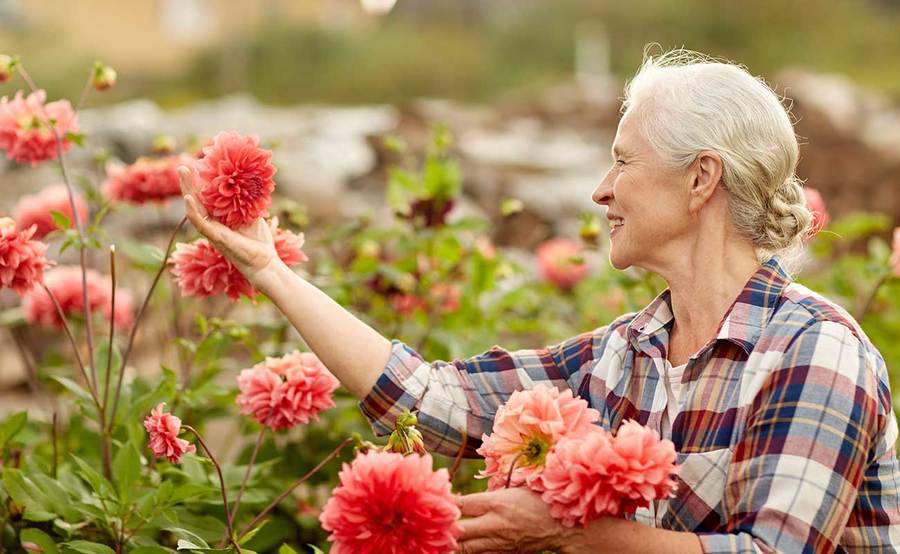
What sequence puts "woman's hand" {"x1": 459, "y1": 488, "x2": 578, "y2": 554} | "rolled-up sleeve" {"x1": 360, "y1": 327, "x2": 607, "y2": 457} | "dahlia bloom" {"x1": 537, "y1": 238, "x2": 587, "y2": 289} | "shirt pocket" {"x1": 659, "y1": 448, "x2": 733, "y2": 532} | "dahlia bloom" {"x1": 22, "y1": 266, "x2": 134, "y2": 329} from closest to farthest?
"woman's hand" {"x1": 459, "y1": 488, "x2": 578, "y2": 554}, "shirt pocket" {"x1": 659, "y1": 448, "x2": 733, "y2": 532}, "rolled-up sleeve" {"x1": 360, "y1": 327, "x2": 607, "y2": 457}, "dahlia bloom" {"x1": 22, "y1": 266, "x2": 134, "y2": 329}, "dahlia bloom" {"x1": 537, "y1": 238, "x2": 587, "y2": 289}

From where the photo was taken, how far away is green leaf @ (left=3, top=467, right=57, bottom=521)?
139 centimetres

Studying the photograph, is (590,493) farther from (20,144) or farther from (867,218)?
(867,218)

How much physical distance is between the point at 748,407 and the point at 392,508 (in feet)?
1.51

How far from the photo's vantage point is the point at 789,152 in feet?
4.27

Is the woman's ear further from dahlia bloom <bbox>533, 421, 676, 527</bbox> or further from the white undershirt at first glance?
dahlia bloom <bbox>533, 421, 676, 527</bbox>

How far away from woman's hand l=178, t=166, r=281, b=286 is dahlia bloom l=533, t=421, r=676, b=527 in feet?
1.54

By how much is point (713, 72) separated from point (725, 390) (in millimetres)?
397

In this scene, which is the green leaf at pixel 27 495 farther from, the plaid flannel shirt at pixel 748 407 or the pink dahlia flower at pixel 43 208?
the pink dahlia flower at pixel 43 208

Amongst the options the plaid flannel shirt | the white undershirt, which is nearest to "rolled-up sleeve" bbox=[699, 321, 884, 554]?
the plaid flannel shirt

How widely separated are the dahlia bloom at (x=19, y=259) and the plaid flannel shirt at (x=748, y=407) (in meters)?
0.46

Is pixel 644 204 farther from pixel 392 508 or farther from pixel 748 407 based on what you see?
pixel 392 508

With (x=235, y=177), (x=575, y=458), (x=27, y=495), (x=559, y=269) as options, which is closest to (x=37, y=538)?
(x=27, y=495)

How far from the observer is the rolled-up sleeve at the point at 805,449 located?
1.08 metres

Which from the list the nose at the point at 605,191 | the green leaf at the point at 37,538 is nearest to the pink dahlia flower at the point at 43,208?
the green leaf at the point at 37,538
